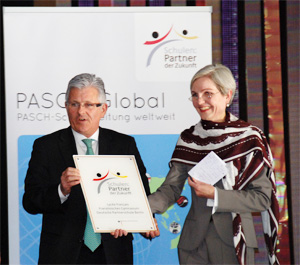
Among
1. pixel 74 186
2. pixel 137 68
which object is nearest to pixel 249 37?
pixel 137 68

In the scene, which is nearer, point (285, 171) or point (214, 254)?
point (214, 254)

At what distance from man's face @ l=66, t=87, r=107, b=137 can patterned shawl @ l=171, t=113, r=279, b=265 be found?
1.95 ft

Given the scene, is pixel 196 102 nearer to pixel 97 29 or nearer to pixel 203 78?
pixel 203 78

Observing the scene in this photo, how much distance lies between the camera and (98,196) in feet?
10.8

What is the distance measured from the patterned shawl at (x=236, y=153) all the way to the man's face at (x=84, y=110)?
59 centimetres

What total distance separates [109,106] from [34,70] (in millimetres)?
627

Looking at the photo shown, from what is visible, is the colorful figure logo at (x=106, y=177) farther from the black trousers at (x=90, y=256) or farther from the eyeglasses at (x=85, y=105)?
the eyeglasses at (x=85, y=105)

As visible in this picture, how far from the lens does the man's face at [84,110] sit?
353 centimetres

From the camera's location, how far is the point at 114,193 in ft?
10.9

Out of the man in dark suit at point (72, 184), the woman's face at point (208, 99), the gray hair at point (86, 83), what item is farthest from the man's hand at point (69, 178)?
the woman's face at point (208, 99)

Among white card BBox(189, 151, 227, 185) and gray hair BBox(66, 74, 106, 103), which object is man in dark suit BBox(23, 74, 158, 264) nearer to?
gray hair BBox(66, 74, 106, 103)

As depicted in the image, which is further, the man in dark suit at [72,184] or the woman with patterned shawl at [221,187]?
the man in dark suit at [72,184]

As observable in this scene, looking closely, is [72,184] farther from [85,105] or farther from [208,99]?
[208,99]

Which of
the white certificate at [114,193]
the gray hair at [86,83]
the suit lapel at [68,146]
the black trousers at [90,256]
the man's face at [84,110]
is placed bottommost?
the black trousers at [90,256]
